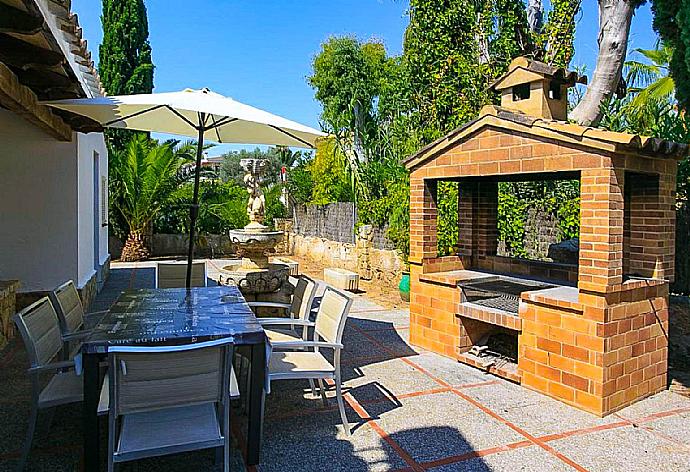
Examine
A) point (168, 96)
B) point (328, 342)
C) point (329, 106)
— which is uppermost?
point (329, 106)

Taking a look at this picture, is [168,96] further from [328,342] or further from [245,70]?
[245,70]

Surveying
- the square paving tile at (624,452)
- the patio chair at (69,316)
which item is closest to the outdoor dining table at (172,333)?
the patio chair at (69,316)

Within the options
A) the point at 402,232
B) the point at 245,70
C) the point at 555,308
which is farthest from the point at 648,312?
the point at 245,70

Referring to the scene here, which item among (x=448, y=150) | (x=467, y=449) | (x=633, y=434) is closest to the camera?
(x=467, y=449)

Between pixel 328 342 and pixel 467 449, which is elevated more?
pixel 328 342

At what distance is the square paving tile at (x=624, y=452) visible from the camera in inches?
143

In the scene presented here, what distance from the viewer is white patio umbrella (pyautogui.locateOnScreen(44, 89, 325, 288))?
495 cm

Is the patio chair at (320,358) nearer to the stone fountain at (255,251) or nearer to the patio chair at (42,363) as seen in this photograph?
the patio chair at (42,363)

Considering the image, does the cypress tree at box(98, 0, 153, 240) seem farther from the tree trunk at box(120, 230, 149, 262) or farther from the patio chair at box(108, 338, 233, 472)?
the patio chair at box(108, 338, 233, 472)

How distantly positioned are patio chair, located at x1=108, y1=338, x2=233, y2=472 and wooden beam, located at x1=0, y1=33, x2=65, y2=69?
293 centimetres

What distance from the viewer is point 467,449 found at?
3885mm

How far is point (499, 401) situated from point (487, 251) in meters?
2.82

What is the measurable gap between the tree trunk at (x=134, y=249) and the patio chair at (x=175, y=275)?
10.7 m

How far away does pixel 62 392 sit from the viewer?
144 inches
